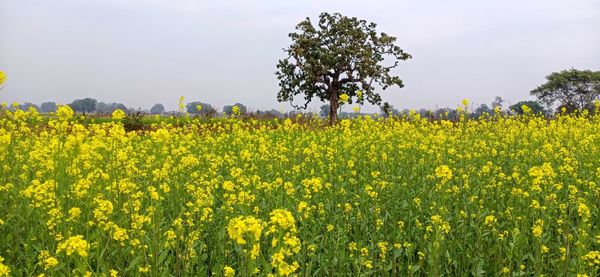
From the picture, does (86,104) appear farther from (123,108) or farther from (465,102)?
(465,102)

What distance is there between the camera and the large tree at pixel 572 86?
197ft

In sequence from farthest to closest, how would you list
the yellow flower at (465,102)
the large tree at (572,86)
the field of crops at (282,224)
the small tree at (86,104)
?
1. the small tree at (86,104)
2. the large tree at (572,86)
3. the yellow flower at (465,102)
4. the field of crops at (282,224)

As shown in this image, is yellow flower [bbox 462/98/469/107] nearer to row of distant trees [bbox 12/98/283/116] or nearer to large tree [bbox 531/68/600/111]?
row of distant trees [bbox 12/98/283/116]

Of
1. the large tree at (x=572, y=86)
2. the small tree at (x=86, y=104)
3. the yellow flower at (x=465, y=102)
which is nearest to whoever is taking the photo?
the yellow flower at (x=465, y=102)

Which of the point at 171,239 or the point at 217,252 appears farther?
the point at 217,252

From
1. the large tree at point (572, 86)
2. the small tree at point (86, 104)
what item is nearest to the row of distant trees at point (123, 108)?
the small tree at point (86, 104)

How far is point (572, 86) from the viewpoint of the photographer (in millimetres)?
62094

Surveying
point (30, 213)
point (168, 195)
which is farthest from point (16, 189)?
point (168, 195)

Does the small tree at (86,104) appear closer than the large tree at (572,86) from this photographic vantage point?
No

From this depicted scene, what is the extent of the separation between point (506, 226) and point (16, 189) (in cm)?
534

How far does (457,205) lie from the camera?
5586mm

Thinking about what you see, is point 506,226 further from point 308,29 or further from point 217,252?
point 308,29

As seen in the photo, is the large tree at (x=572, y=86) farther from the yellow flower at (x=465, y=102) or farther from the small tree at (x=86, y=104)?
the small tree at (x=86, y=104)

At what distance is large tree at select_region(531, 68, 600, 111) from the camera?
6012cm
